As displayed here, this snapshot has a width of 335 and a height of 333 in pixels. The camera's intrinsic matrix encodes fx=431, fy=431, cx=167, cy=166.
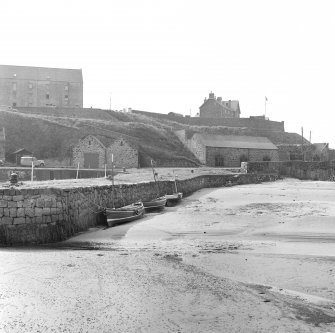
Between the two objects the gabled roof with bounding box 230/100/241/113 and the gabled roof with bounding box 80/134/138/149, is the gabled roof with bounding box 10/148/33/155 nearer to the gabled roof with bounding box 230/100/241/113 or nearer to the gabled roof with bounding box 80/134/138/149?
the gabled roof with bounding box 80/134/138/149

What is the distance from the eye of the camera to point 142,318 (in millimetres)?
6531

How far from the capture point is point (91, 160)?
47.3 metres

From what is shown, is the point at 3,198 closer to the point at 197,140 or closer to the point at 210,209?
the point at 210,209

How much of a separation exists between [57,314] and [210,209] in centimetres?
1362

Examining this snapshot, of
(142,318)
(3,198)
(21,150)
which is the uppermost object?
(21,150)

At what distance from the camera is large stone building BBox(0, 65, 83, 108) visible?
263 feet

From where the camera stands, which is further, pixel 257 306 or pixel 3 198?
pixel 3 198

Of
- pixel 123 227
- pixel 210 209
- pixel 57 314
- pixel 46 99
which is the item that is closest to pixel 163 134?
pixel 46 99

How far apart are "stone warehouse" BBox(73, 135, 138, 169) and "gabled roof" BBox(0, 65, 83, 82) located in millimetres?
38316

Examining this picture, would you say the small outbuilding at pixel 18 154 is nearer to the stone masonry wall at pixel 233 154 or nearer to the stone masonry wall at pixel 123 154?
the stone masonry wall at pixel 123 154

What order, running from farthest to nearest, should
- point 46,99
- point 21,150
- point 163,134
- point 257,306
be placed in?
point 46,99 → point 163,134 → point 21,150 → point 257,306

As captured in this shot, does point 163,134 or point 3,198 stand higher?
point 163,134

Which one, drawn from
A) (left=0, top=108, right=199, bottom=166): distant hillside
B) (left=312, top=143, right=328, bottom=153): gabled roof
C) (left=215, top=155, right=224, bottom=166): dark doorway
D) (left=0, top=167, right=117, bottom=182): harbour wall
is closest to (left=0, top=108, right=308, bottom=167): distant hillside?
(left=0, top=108, right=199, bottom=166): distant hillside

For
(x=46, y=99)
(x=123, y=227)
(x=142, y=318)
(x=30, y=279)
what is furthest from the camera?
(x=46, y=99)
